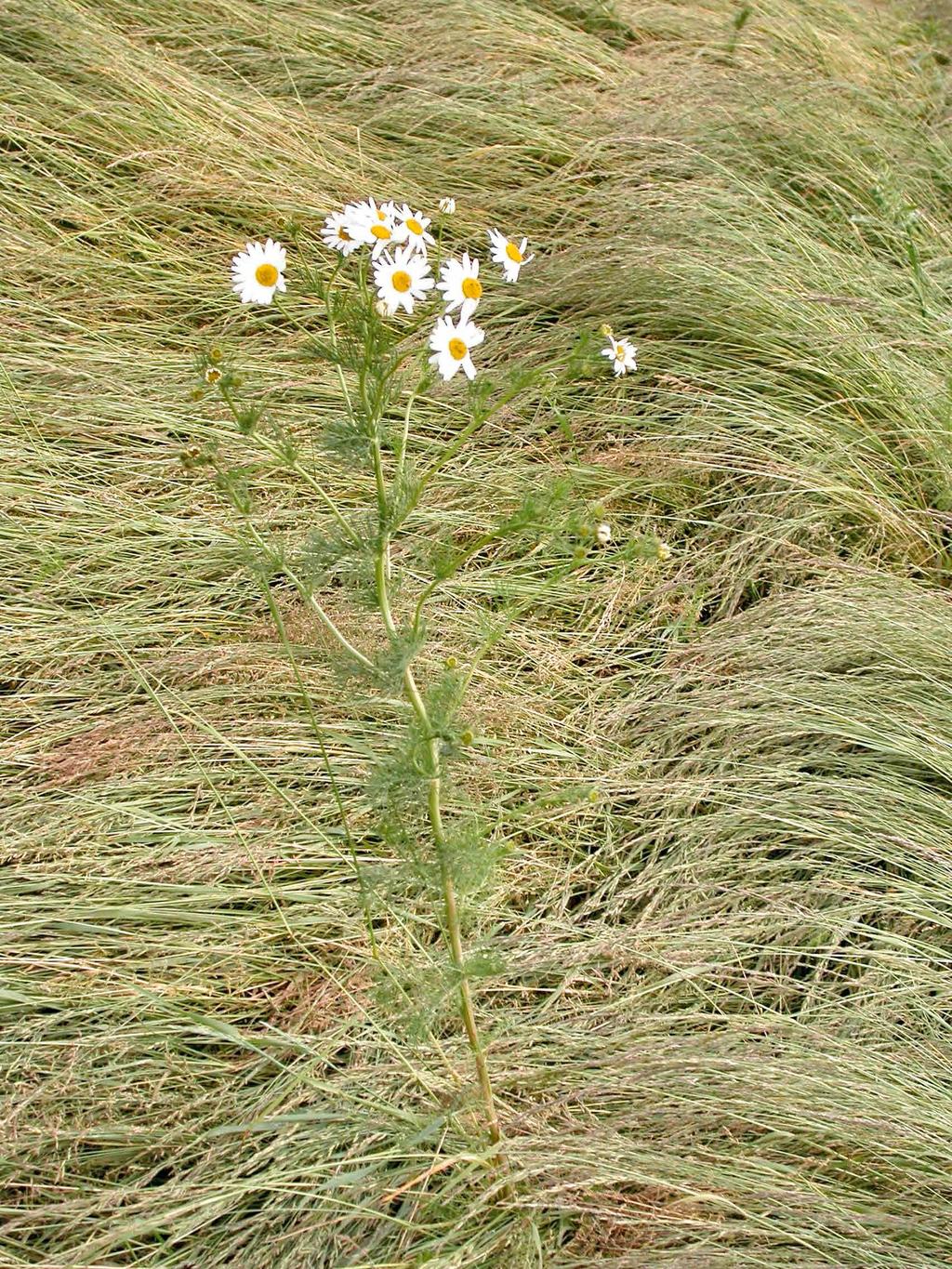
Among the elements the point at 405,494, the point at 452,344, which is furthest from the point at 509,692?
the point at 452,344

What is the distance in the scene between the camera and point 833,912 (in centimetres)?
170

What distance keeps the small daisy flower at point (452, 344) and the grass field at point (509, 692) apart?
45cm

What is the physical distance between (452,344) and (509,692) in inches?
33.3

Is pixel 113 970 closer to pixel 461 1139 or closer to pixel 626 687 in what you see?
pixel 461 1139

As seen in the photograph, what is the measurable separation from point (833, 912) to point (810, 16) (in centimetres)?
314

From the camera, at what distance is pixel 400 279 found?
4.16 ft

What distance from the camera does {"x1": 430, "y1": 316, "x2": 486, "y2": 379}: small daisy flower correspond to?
4.10ft

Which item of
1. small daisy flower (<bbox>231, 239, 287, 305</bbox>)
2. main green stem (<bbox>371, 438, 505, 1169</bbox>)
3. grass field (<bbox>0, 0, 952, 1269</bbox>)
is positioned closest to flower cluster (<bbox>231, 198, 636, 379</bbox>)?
small daisy flower (<bbox>231, 239, 287, 305</bbox>)

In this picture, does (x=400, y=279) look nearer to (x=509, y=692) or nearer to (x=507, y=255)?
(x=507, y=255)

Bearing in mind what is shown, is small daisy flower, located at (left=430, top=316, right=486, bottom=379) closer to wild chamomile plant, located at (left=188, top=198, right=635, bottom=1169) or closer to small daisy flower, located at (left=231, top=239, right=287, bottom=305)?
wild chamomile plant, located at (left=188, top=198, right=635, bottom=1169)

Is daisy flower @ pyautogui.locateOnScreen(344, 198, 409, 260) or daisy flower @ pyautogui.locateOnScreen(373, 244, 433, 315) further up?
daisy flower @ pyautogui.locateOnScreen(344, 198, 409, 260)

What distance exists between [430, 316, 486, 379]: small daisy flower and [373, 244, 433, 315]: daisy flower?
0.14ft

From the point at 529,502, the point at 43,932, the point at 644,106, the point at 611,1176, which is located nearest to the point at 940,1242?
the point at 611,1176

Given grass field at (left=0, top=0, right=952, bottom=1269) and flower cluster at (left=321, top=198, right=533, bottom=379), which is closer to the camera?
flower cluster at (left=321, top=198, right=533, bottom=379)
